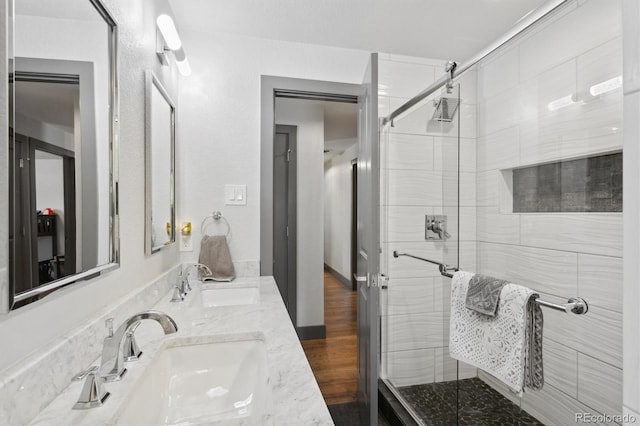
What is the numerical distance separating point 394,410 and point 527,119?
5.78ft

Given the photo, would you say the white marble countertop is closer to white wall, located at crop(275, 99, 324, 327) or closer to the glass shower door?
the glass shower door

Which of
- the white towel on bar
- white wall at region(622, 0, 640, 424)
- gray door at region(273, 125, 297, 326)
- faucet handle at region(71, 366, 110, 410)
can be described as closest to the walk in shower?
the white towel on bar

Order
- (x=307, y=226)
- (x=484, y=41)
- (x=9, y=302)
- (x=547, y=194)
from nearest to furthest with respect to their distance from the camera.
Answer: (x=9, y=302), (x=547, y=194), (x=484, y=41), (x=307, y=226)

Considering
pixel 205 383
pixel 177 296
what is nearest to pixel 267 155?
pixel 177 296

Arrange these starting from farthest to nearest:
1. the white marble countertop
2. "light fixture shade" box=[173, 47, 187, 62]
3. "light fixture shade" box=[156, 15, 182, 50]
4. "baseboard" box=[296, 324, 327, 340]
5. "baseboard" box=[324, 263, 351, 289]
Result: "baseboard" box=[324, 263, 351, 289] → "baseboard" box=[296, 324, 327, 340] → "light fixture shade" box=[173, 47, 187, 62] → "light fixture shade" box=[156, 15, 182, 50] → the white marble countertop

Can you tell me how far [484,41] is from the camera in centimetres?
191

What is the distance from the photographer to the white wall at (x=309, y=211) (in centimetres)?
293

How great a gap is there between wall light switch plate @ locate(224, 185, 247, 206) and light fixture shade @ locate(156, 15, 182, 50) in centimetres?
77

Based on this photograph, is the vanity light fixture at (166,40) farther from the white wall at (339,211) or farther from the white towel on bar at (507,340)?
the white wall at (339,211)

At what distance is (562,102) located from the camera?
1378 mm

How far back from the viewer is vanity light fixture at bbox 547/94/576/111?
4.38ft

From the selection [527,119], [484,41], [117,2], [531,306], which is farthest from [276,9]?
[531,306]

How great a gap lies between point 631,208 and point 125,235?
51.1 inches

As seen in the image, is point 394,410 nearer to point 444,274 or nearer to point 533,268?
point 444,274
